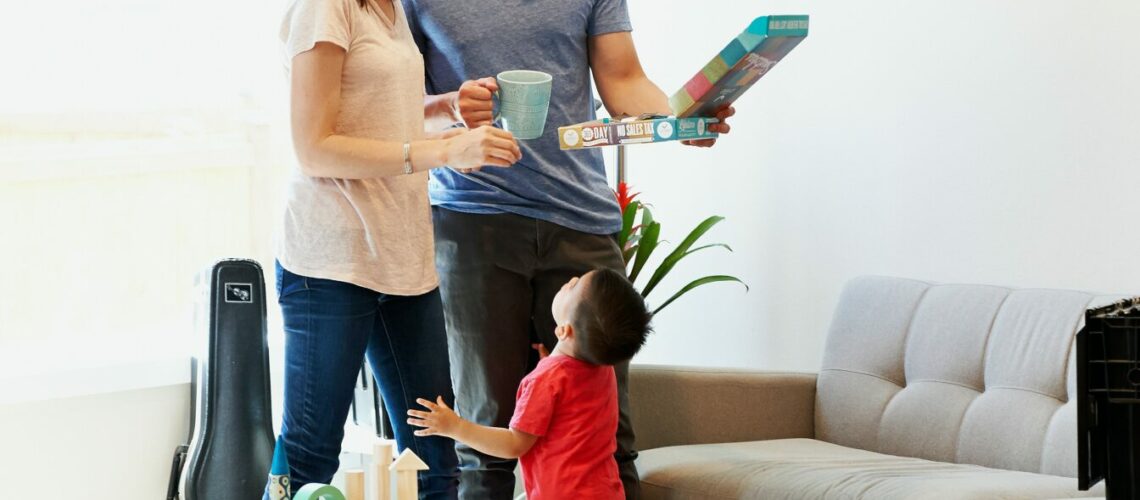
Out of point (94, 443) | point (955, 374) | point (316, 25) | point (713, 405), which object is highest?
point (316, 25)

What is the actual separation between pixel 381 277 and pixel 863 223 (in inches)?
68.3

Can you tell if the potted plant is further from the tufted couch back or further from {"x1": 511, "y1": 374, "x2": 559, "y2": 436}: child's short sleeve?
{"x1": 511, "y1": 374, "x2": 559, "y2": 436}: child's short sleeve

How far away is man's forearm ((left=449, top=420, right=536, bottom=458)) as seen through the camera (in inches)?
84.0

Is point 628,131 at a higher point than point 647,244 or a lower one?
higher

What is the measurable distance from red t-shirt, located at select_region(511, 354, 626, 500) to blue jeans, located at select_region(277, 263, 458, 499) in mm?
158

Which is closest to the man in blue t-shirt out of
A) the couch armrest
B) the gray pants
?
the gray pants

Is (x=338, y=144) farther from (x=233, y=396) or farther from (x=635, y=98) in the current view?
(x=233, y=396)

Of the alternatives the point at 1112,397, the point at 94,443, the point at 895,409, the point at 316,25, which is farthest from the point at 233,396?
the point at 1112,397

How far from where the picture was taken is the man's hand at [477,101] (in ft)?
7.29

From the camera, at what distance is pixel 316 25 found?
6.59ft

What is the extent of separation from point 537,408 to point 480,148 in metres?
0.51

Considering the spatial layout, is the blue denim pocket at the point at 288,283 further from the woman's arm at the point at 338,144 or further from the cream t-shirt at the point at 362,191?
the woman's arm at the point at 338,144

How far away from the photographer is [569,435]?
227 cm

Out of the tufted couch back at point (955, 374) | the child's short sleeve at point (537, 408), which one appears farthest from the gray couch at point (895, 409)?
the child's short sleeve at point (537, 408)
